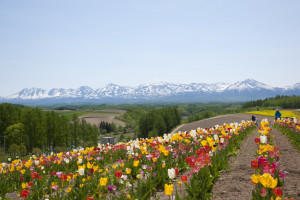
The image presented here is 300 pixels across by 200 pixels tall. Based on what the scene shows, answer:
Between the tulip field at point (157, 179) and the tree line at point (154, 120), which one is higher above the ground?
the tulip field at point (157, 179)

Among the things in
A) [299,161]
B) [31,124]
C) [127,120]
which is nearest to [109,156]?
[299,161]

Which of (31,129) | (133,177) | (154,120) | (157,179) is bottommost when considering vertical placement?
(154,120)

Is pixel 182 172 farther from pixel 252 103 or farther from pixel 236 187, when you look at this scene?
pixel 252 103

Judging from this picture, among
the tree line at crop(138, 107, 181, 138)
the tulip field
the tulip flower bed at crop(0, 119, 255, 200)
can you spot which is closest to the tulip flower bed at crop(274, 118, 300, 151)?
the tulip flower bed at crop(0, 119, 255, 200)

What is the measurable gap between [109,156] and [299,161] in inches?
320

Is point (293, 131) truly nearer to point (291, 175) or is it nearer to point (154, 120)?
point (291, 175)

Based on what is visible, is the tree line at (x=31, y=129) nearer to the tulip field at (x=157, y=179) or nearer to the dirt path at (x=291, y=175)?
the tulip field at (x=157, y=179)

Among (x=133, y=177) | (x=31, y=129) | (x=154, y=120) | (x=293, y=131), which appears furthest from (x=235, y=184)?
(x=154, y=120)

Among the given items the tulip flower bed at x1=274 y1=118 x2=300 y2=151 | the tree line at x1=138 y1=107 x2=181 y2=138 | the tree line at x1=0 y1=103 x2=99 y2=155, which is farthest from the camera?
the tree line at x1=138 y1=107 x2=181 y2=138

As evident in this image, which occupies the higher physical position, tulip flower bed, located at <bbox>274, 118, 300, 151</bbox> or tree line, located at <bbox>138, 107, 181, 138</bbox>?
tulip flower bed, located at <bbox>274, 118, 300, 151</bbox>

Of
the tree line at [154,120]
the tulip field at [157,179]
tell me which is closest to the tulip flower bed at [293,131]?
the tulip field at [157,179]

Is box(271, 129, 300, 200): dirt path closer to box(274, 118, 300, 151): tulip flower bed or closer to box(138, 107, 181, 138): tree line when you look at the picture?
box(274, 118, 300, 151): tulip flower bed

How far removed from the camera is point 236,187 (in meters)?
5.04

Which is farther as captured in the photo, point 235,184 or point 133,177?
point 133,177
